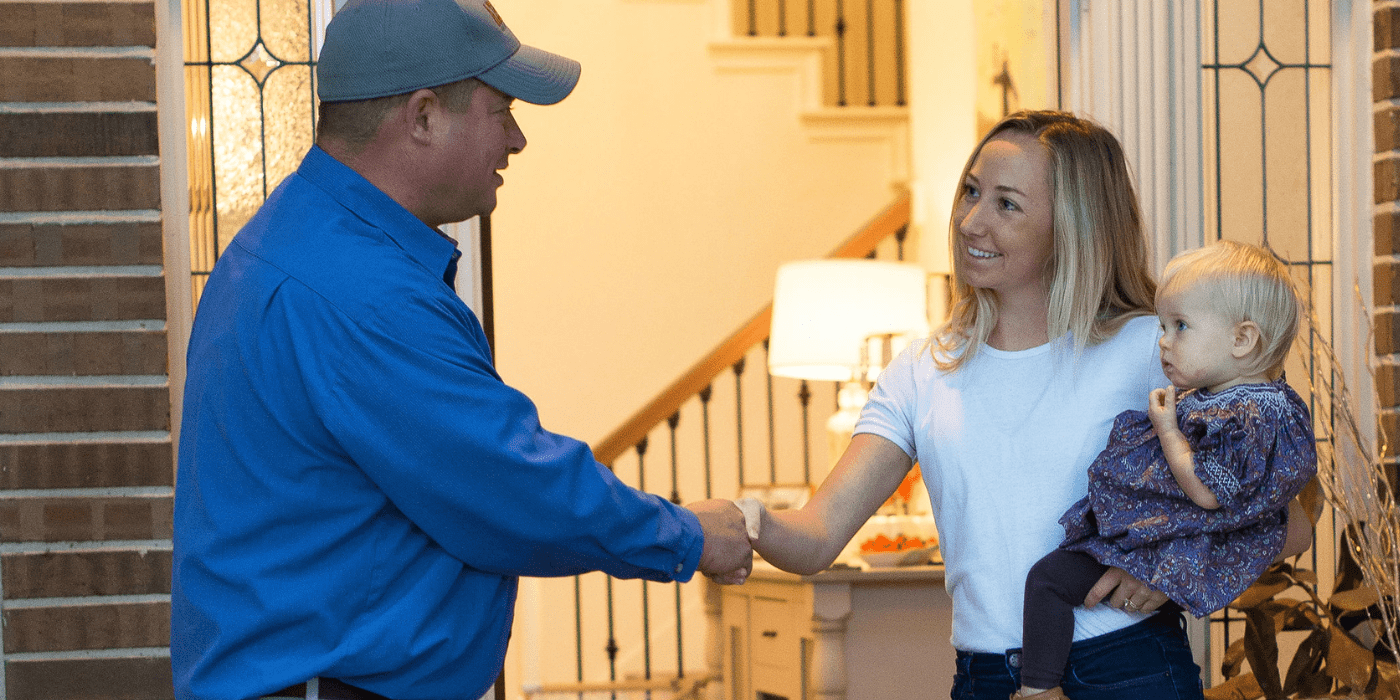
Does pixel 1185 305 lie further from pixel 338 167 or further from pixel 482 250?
pixel 482 250

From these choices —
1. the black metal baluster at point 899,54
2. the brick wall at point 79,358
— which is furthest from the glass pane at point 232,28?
the black metal baluster at point 899,54

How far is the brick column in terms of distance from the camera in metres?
2.63

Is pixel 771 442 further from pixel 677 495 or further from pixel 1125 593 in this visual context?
pixel 1125 593

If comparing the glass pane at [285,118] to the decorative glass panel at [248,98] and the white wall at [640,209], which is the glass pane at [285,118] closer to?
the decorative glass panel at [248,98]

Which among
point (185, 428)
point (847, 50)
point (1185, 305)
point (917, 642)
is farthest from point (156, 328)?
point (847, 50)

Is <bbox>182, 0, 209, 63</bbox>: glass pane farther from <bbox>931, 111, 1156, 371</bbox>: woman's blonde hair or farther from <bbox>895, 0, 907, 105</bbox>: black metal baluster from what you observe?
<bbox>895, 0, 907, 105</bbox>: black metal baluster

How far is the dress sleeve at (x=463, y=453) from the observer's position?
129cm

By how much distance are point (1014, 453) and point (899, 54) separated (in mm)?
4989

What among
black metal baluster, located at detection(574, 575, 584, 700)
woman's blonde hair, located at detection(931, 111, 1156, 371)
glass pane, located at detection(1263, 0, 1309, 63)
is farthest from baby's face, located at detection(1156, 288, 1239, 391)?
black metal baluster, located at detection(574, 575, 584, 700)

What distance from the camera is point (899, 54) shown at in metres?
6.32

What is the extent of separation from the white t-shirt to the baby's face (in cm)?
7

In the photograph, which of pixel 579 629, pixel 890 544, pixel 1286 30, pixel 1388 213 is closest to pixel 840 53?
pixel 579 629

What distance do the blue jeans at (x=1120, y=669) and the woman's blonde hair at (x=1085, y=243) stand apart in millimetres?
382

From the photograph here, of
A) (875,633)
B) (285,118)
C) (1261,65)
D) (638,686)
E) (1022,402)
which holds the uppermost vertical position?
(1261,65)
